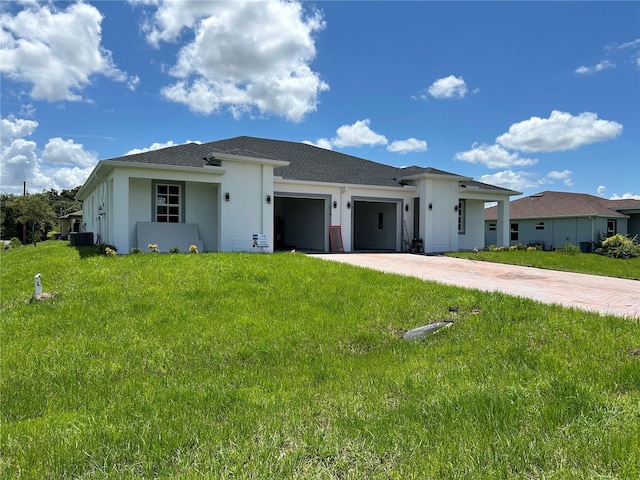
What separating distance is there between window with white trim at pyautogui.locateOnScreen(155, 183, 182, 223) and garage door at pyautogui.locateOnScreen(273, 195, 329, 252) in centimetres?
405

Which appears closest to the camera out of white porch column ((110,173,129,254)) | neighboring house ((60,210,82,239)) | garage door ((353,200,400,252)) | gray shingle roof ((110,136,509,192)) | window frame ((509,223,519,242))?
white porch column ((110,173,129,254))

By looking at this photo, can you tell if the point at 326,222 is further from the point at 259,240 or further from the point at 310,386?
the point at 310,386

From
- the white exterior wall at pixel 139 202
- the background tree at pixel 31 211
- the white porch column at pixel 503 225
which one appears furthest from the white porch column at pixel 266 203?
the background tree at pixel 31 211

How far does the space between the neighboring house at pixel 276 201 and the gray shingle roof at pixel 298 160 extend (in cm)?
6

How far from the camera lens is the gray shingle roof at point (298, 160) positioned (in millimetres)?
14789

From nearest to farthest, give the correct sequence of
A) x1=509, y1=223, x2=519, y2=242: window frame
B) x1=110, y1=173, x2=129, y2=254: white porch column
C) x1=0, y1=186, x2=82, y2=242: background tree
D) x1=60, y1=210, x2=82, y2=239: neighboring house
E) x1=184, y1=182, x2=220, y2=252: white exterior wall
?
x1=110, y1=173, x2=129, y2=254: white porch column < x1=184, y1=182, x2=220, y2=252: white exterior wall < x1=509, y1=223, x2=519, y2=242: window frame < x1=0, y1=186, x2=82, y2=242: background tree < x1=60, y1=210, x2=82, y2=239: neighboring house

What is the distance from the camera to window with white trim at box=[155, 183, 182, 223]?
49.9 ft

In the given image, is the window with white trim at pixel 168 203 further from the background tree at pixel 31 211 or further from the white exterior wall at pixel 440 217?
the background tree at pixel 31 211

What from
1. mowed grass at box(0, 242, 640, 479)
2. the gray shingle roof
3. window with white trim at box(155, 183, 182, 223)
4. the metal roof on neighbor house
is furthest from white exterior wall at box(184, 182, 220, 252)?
the metal roof on neighbor house

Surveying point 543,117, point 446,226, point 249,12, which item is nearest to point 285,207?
point 446,226

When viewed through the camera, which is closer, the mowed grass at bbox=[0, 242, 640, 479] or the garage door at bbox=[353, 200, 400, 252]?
the mowed grass at bbox=[0, 242, 640, 479]

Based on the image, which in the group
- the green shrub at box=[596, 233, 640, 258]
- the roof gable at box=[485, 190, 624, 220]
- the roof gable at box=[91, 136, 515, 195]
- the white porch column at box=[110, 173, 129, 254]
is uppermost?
the roof gable at box=[91, 136, 515, 195]

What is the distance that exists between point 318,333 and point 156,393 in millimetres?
2429

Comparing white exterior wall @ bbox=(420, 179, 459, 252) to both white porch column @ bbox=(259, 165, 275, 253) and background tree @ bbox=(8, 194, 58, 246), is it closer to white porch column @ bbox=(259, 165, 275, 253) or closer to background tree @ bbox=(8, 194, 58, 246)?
white porch column @ bbox=(259, 165, 275, 253)
